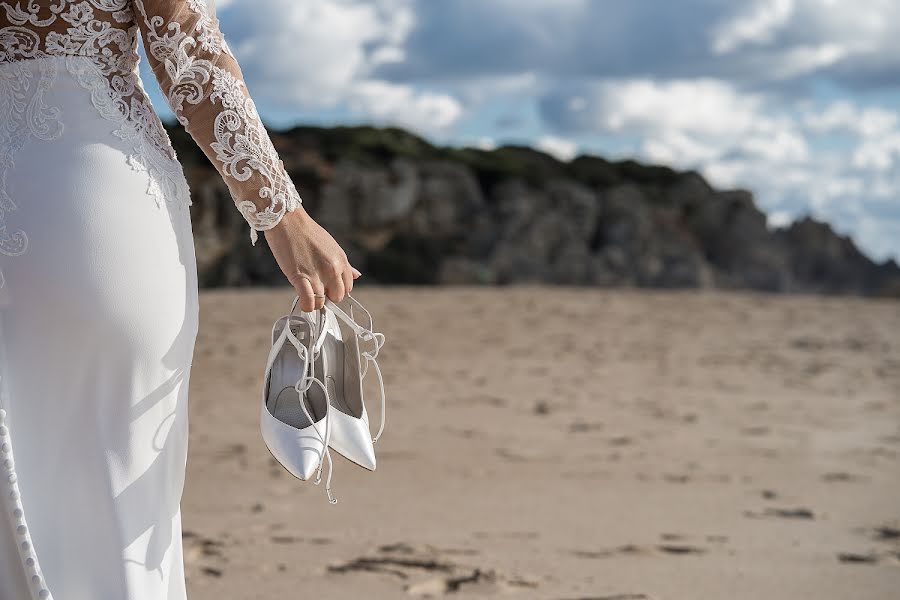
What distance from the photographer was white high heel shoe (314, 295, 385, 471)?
1974 millimetres

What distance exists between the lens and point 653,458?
543 centimetres

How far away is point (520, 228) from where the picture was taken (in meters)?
24.8

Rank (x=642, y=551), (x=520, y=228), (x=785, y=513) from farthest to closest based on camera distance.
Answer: (x=520, y=228), (x=785, y=513), (x=642, y=551)

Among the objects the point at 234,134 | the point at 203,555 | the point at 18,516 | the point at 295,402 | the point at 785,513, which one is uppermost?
the point at 234,134

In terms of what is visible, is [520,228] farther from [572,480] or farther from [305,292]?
[305,292]

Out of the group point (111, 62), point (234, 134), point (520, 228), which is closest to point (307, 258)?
point (234, 134)

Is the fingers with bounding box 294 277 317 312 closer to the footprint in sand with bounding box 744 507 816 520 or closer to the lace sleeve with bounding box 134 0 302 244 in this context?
the lace sleeve with bounding box 134 0 302 244

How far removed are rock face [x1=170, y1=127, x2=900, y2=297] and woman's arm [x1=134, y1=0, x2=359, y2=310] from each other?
59.4ft

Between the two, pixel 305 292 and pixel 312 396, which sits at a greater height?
pixel 305 292

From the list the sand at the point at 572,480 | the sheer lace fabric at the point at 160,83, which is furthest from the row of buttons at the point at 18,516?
the sand at the point at 572,480

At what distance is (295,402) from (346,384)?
5.2 inches

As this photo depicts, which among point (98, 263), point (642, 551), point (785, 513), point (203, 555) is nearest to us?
point (98, 263)

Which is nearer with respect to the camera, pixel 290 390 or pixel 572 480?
pixel 290 390

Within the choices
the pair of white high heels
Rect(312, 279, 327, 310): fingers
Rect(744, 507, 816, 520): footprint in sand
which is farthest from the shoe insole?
Rect(744, 507, 816, 520): footprint in sand
